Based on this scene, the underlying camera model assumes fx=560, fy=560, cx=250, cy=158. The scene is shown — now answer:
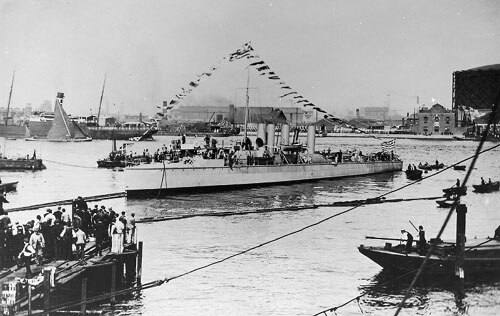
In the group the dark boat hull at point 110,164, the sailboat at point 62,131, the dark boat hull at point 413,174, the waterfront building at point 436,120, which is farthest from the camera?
the waterfront building at point 436,120

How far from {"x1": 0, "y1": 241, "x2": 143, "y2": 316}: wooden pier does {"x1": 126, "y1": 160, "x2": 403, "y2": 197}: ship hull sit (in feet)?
77.7

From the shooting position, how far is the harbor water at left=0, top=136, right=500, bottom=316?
17578 mm

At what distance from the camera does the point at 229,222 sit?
3194 cm

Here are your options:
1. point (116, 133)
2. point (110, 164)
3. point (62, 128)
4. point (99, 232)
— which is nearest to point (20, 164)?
point (110, 164)

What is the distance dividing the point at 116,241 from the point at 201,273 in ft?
16.1

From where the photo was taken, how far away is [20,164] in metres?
62.3

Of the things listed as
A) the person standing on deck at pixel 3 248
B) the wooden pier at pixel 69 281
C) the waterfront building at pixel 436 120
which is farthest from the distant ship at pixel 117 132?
the person standing on deck at pixel 3 248

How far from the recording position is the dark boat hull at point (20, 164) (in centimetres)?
6114

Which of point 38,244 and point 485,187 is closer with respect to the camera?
point 38,244

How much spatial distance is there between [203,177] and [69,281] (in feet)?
99.0

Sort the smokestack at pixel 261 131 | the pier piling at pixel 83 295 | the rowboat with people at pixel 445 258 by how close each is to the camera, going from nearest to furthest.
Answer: the pier piling at pixel 83 295
the rowboat with people at pixel 445 258
the smokestack at pixel 261 131

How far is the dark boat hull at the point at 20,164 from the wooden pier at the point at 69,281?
156 ft

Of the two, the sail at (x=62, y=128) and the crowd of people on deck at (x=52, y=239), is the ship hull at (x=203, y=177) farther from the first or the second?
the sail at (x=62, y=128)

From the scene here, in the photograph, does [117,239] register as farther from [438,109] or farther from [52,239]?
[438,109]
